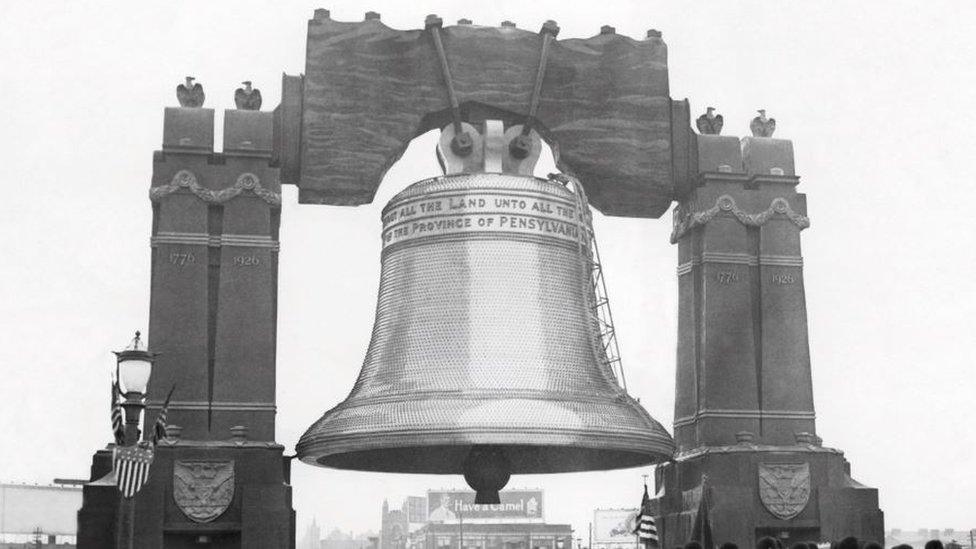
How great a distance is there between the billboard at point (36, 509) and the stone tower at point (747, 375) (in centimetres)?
3212

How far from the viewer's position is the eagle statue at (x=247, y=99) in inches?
591

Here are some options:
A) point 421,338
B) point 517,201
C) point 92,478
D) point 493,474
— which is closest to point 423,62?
point 517,201

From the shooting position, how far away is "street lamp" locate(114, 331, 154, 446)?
1028cm

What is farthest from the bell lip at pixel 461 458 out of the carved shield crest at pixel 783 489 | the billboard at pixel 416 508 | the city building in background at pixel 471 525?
the billboard at pixel 416 508

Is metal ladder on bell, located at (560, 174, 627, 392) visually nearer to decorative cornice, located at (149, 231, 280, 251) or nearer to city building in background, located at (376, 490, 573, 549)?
decorative cornice, located at (149, 231, 280, 251)

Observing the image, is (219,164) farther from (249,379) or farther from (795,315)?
(795,315)

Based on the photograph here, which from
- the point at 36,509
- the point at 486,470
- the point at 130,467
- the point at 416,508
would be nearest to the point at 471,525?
the point at 416,508

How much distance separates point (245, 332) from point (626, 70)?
15.7 ft

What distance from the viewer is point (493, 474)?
13.5 m

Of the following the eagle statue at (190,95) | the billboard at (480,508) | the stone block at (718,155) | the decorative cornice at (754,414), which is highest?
the eagle statue at (190,95)

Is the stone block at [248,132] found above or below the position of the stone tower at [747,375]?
above

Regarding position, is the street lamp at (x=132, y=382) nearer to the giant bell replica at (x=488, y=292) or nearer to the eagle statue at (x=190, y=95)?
the giant bell replica at (x=488, y=292)

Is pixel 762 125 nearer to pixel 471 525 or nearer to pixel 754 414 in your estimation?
pixel 754 414

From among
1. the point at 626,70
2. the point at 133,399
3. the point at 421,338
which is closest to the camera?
the point at 133,399
